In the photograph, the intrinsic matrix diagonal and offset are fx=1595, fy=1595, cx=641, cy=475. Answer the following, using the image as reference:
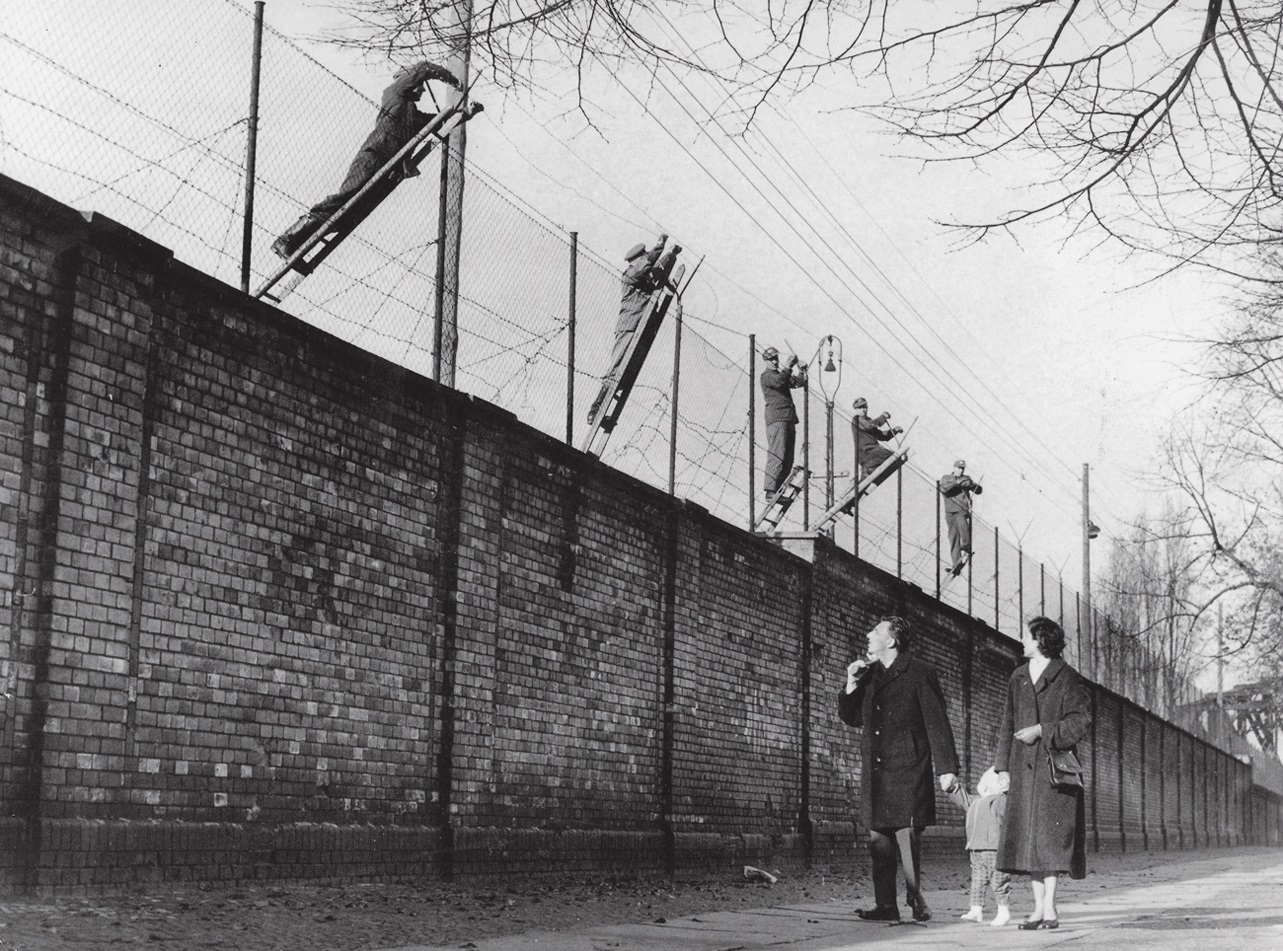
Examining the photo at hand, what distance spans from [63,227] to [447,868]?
14.1 ft

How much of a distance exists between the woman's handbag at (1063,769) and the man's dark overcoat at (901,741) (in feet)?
1.71

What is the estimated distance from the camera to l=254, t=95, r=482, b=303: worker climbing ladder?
336 inches

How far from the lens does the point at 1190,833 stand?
145 feet

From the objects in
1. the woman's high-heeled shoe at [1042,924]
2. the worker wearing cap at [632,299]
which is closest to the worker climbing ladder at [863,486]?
the worker wearing cap at [632,299]

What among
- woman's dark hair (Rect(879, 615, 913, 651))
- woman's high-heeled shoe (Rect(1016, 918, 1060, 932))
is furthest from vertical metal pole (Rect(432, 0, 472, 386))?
woman's high-heeled shoe (Rect(1016, 918, 1060, 932))

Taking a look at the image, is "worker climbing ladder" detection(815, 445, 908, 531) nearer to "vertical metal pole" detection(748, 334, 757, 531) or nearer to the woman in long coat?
"vertical metal pole" detection(748, 334, 757, 531)

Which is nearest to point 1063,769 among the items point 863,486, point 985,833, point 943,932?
point 985,833

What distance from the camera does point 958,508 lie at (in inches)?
930

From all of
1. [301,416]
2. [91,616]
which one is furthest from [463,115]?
[91,616]

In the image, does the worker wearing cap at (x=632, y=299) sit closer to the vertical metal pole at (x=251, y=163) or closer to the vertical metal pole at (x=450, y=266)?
the vertical metal pole at (x=450, y=266)

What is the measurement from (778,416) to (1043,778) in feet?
25.4

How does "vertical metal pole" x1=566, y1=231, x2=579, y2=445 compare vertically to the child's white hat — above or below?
above

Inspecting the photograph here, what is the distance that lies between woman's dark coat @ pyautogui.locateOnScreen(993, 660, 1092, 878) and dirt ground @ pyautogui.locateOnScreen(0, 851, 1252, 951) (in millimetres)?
1509

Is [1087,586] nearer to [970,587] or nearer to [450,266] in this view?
[970,587]
